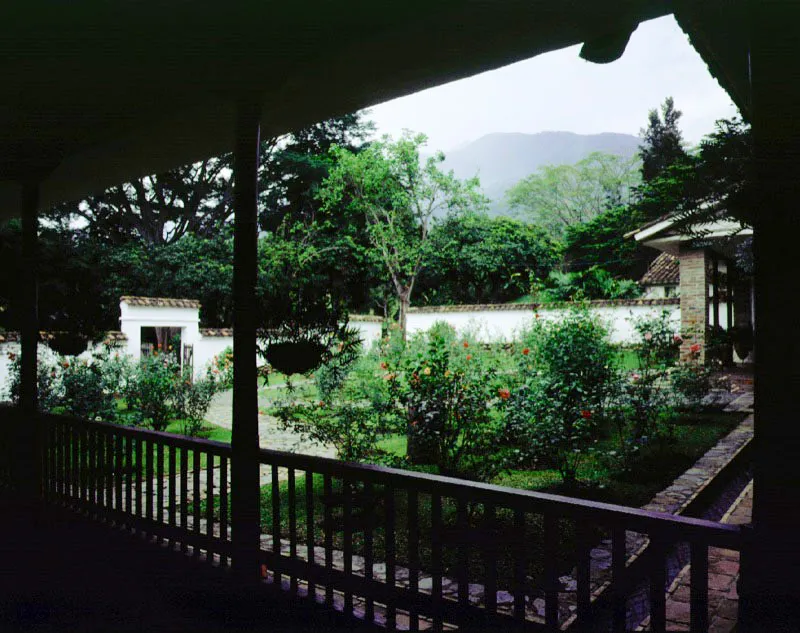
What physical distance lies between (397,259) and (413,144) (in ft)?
11.6

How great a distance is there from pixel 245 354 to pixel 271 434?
17.5 ft

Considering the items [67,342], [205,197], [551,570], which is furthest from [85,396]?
[205,197]

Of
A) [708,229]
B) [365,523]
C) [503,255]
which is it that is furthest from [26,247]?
[503,255]

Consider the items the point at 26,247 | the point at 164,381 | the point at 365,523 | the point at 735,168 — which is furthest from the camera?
the point at 164,381

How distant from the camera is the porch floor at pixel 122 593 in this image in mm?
2646

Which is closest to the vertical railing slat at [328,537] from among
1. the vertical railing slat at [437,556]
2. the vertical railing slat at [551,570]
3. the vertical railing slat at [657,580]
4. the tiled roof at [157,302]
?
the vertical railing slat at [437,556]

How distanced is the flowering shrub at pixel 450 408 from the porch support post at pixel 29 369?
268cm

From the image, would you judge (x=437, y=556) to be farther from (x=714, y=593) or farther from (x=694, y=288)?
(x=694, y=288)

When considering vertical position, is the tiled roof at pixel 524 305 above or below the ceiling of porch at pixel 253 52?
below

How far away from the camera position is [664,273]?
64.1 ft

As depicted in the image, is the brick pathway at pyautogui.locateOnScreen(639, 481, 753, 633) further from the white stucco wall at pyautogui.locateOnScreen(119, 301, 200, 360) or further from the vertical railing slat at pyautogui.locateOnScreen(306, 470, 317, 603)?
the white stucco wall at pyautogui.locateOnScreen(119, 301, 200, 360)

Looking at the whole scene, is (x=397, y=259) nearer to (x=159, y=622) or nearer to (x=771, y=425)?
(x=159, y=622)

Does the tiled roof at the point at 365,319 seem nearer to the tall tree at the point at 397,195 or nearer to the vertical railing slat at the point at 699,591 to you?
the tall tree at the point at 397,195

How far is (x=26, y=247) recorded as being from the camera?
444 cm
